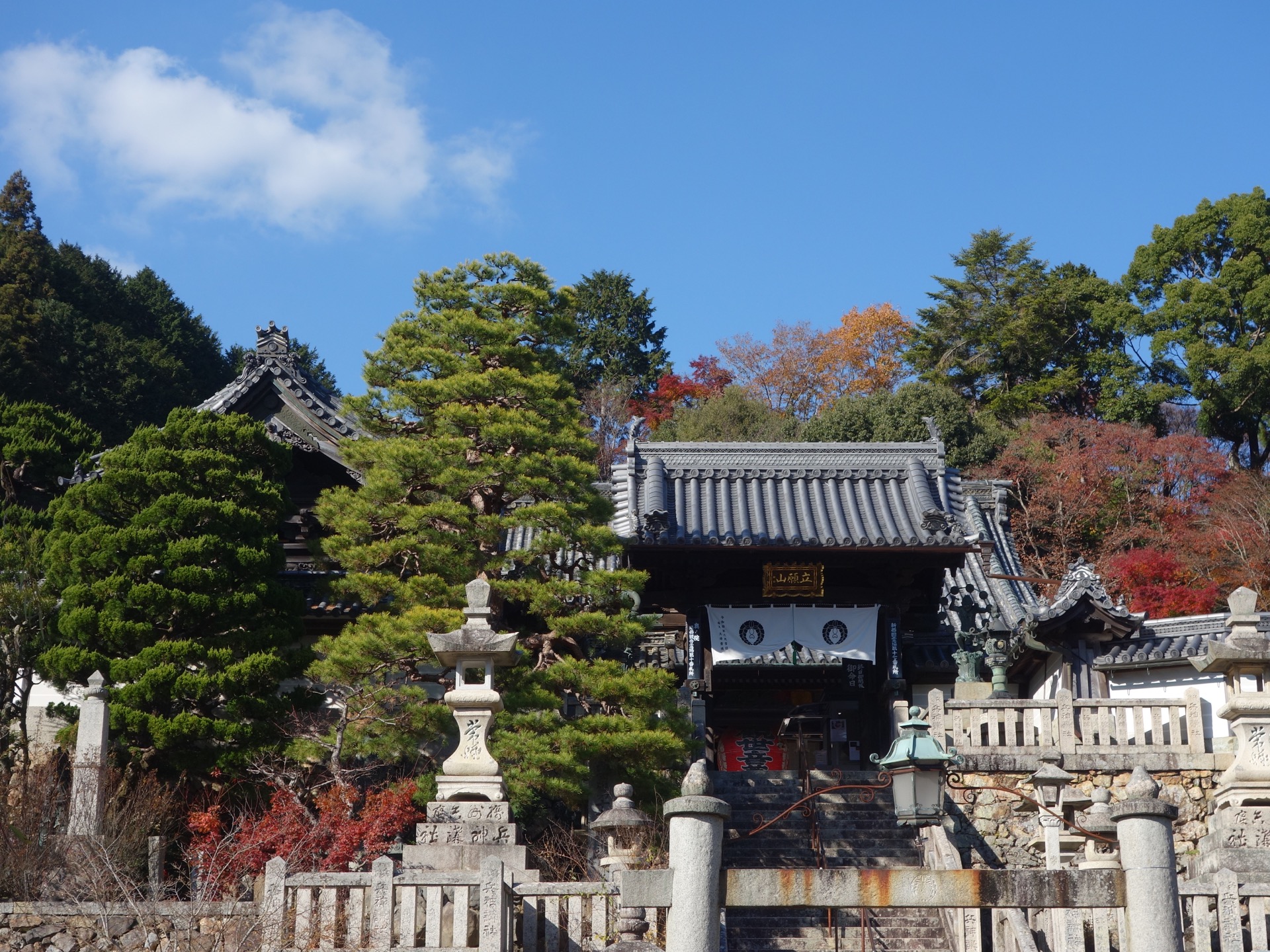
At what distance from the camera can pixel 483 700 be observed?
1307cm

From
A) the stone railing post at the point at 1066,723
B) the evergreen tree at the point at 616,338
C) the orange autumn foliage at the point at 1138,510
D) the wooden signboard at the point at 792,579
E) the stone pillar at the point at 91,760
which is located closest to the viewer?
the stone pillar at the point at 91,760

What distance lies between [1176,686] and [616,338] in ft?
91.8

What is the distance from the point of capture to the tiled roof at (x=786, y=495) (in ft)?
67.8

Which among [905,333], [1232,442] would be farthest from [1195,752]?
[905,333]

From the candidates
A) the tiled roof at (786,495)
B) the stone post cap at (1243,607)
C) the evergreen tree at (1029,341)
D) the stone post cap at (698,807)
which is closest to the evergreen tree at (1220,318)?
the evergreen tree at (1029,341)

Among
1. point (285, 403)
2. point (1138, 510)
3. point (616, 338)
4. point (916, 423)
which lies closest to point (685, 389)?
point (616, 338)

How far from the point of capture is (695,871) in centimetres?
835

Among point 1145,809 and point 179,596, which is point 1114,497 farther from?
point 1145,809

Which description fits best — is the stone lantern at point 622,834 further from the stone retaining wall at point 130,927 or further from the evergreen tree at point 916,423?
the evergreen tree at point 916,423

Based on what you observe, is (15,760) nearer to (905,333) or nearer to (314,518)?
(314,518)

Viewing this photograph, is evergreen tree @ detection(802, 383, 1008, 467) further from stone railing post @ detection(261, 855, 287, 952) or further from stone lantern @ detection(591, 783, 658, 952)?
stone railing post @ detection(261, 855, 287, 952)

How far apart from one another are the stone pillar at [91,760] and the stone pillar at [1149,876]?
410 inches

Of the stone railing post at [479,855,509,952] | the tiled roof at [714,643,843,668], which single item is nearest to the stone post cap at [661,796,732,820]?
the stone railing post at [479,855,509,952]

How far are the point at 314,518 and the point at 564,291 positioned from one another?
6.06m
